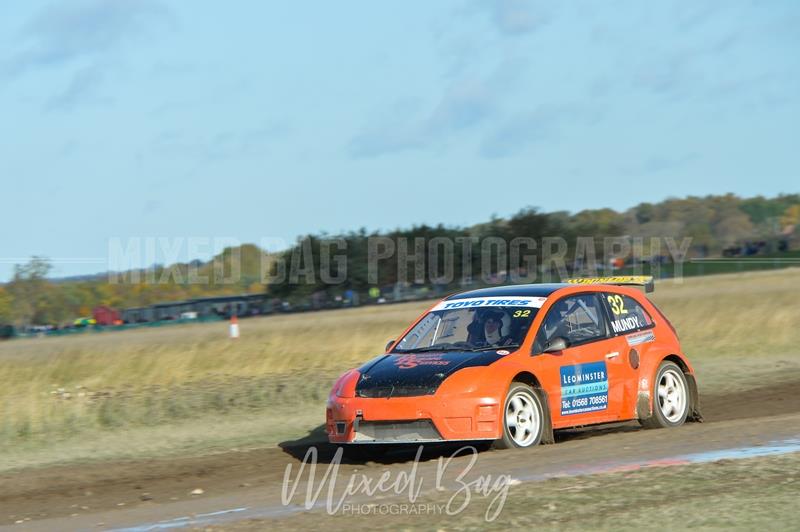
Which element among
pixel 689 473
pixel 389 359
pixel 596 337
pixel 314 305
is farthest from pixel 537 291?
pixel 314 305

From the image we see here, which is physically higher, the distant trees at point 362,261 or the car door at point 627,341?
the distant trees at point 362,261

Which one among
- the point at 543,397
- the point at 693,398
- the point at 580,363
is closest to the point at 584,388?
the point at 580,363

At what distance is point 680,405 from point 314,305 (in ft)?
215

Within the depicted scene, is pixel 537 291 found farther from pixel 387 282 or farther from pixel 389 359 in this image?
pixel 387 282

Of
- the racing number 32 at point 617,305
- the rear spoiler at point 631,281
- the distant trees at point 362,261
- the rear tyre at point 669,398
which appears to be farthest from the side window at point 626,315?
the distant trees at point 362,261

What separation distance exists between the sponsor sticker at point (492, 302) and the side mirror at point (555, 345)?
0.47 meters

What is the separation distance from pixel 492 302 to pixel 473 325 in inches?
14.9

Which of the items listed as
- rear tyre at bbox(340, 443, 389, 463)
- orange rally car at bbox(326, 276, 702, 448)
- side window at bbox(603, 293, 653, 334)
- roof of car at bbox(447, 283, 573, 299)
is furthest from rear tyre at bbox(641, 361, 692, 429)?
rear tyre at bbox(340, 443, 389, 463)

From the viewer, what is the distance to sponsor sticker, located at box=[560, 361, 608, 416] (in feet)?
34.7

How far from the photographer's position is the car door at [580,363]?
10.5 meters

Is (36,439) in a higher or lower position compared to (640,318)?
lower

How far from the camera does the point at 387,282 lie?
292ft

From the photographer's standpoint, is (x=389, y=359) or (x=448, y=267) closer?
(x=389, y=359)

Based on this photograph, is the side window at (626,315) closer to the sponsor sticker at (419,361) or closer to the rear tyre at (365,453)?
the sponsor sticker at (419,361)
